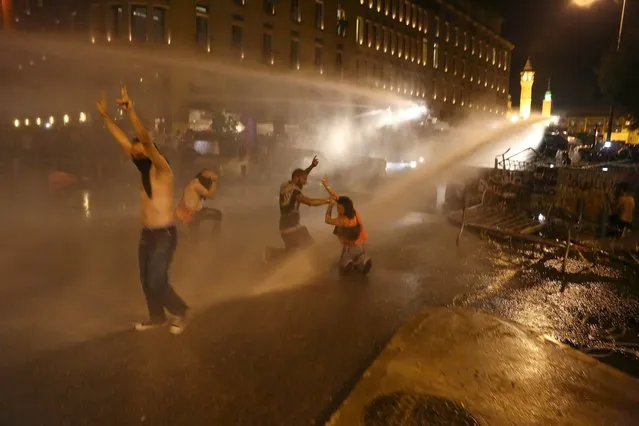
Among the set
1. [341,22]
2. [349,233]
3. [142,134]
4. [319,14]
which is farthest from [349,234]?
[341,22]

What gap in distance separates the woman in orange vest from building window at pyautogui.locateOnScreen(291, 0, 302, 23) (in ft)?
102

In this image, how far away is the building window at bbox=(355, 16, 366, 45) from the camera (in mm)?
41875

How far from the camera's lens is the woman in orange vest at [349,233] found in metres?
7.05

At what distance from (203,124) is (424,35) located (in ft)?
98.9

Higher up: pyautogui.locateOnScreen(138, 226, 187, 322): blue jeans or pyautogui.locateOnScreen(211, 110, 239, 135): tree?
pyautogui.locateOnScreen(211, 110, 239, 135): tree

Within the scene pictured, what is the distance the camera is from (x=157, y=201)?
15.5 feet

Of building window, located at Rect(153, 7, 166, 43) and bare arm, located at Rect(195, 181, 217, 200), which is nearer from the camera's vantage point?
bare arm, located at Rect(195, 181, 217, 200)

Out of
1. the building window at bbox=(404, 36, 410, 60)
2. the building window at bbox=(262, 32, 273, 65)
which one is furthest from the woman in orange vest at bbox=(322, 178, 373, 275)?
the building window at bbox=(404, 36, 410, 60)

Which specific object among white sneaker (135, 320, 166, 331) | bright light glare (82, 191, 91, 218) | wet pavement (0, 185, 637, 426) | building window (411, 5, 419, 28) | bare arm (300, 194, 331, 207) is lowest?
wet pavement (0, 185, 637, 426)

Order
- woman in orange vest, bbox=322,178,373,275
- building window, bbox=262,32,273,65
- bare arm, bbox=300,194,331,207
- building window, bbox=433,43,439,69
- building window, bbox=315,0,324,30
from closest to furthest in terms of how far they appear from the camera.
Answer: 1. woman in orange vest, bbox=322,178,373,275
2. bare arm, bbox=300,194,331,207
3. building window, bbox=262,32,273,65
4. building window, bbox=315,0,324,30
5. building window, bbox=433,43,439,69

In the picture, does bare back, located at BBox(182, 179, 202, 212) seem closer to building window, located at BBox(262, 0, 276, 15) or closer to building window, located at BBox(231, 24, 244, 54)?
building window, located at BBox(231, 24, 244, 54)

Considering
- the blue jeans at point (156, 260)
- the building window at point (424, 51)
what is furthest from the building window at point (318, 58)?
the blue jeans at point (156, 260)

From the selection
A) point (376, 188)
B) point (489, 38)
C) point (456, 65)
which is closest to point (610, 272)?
point (376, 188)

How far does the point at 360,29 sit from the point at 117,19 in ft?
66.6
